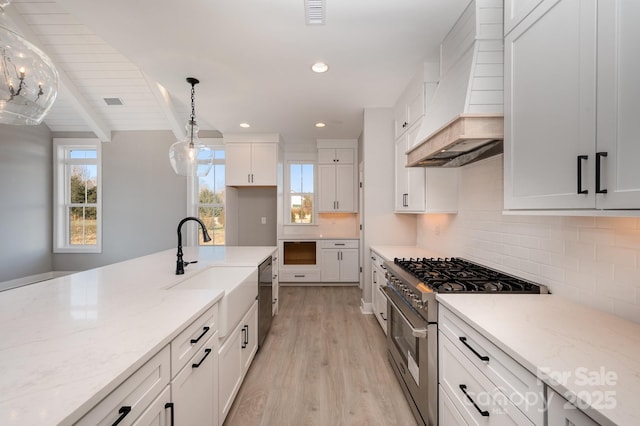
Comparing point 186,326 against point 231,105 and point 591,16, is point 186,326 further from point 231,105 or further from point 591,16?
point 231,105

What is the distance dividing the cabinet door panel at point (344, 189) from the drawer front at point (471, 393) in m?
3.67

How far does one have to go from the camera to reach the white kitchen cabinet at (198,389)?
1070 millimetres

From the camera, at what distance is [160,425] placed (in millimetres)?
944

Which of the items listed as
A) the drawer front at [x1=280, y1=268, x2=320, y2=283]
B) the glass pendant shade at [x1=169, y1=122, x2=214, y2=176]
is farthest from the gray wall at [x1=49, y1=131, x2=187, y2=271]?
the glass pendant shade at [x1=169, y1=122, x2=214, y2=176]

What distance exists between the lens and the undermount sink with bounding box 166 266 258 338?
5.00 ft

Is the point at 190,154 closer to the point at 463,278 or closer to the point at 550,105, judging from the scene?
the point at 463,278

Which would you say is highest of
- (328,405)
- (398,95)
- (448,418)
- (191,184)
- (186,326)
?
(398,95)

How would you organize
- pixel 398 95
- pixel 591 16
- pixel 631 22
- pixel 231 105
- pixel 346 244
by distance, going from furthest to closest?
pixel 346 244
pixel 231 105
pixel 398 95
pixel 591 16
pixel 631 22

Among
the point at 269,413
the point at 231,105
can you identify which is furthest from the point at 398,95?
the point at 269,413

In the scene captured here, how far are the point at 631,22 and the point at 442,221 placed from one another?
2110 mm

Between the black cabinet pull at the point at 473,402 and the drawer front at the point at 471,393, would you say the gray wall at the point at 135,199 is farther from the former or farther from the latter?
the black cabinet pull at the point at 473,402

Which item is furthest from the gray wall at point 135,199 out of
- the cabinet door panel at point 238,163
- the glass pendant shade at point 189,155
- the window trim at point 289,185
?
the glass pendant shade at point 189,155

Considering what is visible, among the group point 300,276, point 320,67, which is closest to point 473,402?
point 320,67

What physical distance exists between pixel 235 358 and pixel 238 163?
141 inches
